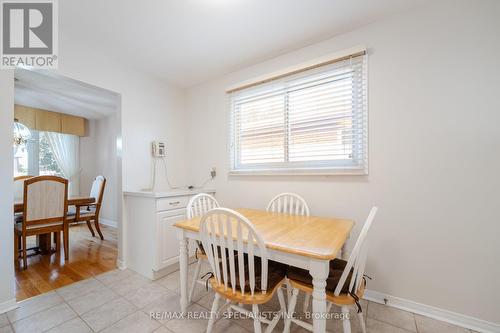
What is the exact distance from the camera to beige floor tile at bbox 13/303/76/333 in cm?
140

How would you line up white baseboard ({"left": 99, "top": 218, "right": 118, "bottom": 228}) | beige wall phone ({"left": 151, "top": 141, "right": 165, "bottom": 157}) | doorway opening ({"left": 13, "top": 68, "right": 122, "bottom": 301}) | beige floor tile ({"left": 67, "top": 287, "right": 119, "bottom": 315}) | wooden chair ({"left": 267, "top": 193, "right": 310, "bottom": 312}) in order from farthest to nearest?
white baseboard ({"left": 99, "top": 218, "right": 118, "bottom": 228}) < beige wall phone ({"left": 151, "top": 141, "right": 165, "bottom": 157}) < doorway opening ({"left": 13, "top": 68, "right": 122, "bottom": 301}) < wooden chair ({"left": 267, "top": 193, "right": 310, "bottom": 312}) < beige floor tile ({"left": 67, "top": 287, "right": 119, "bottom": 315})

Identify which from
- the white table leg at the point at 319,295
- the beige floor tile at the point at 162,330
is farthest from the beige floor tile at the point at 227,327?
the white table leg at the point at 319,295

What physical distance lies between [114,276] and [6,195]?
1189 millimetres

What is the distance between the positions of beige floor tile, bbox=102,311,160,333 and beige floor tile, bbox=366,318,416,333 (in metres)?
1.51

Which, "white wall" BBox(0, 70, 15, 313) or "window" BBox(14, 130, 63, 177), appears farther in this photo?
"window" BBox(14, 130, 63, 177)

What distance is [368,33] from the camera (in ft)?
5.84

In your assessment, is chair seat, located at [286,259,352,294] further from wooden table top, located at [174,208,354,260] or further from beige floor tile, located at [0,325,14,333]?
beige floor tile, located at [0,325,14,333]

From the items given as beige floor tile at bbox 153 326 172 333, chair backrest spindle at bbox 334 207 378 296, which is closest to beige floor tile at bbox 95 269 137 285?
beige floor tile at bbox 153 326 172 333

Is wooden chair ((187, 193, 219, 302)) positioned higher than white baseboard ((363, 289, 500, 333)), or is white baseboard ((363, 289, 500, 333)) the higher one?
wooden chair ((187, 193, 219, 302))

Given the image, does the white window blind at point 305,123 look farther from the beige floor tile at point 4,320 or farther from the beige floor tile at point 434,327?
the beige floor tile at point 4,320

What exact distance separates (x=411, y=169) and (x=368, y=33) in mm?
1242

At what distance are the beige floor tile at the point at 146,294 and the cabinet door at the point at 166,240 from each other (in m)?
0.19

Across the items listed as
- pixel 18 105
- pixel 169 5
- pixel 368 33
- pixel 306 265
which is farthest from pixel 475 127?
pixel 18 105

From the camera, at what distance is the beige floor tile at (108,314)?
1448mm
